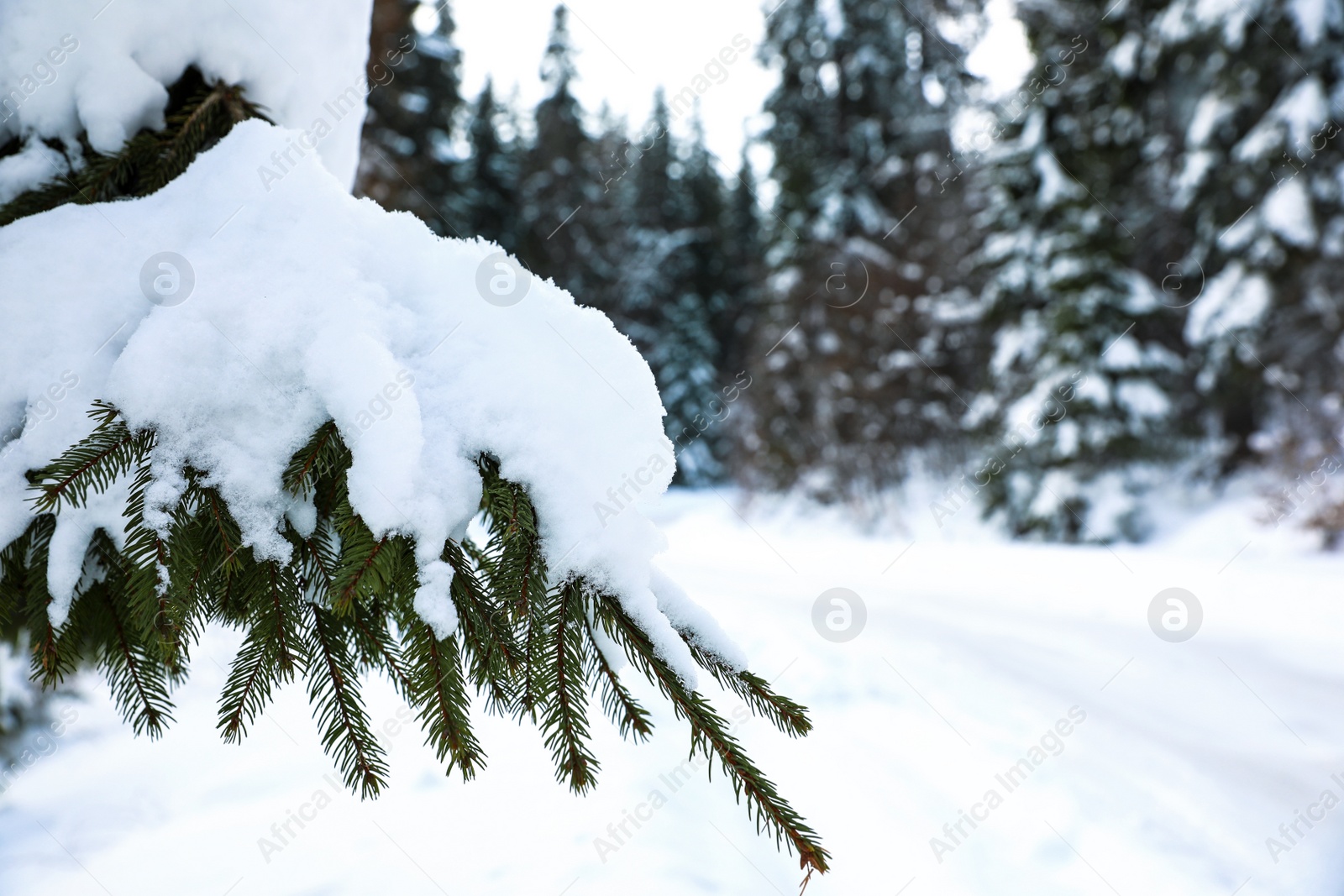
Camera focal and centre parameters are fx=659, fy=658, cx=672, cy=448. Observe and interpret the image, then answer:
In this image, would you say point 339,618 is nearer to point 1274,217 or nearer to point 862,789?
point 862,789

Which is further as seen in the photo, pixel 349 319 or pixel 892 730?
pixel 892 730

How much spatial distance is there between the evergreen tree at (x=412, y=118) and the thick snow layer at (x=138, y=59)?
4532 millimetres

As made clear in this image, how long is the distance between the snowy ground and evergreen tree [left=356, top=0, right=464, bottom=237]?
557cm

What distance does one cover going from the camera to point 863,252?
582 inches

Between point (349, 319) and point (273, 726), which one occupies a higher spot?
point (349, 319)

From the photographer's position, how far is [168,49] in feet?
5.07

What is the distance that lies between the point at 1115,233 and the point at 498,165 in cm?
1801

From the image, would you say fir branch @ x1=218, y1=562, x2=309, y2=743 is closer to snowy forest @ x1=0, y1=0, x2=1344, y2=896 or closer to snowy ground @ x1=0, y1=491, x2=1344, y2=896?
snowy forest @ x1=0, y1=0, x2=1344, y2=896

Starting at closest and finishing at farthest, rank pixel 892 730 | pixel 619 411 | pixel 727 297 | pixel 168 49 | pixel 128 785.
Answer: pixel 619 411 < pixel 168 49 < pixel 128 785 < pixel 892 730 < pixel 727 297

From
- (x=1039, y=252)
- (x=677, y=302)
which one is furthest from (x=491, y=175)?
(x=1039, y=252)

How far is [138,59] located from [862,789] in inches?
143

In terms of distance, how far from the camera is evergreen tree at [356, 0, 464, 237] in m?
7.48

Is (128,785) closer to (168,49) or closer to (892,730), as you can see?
(168,49)

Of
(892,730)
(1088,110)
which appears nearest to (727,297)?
(1088,110)
